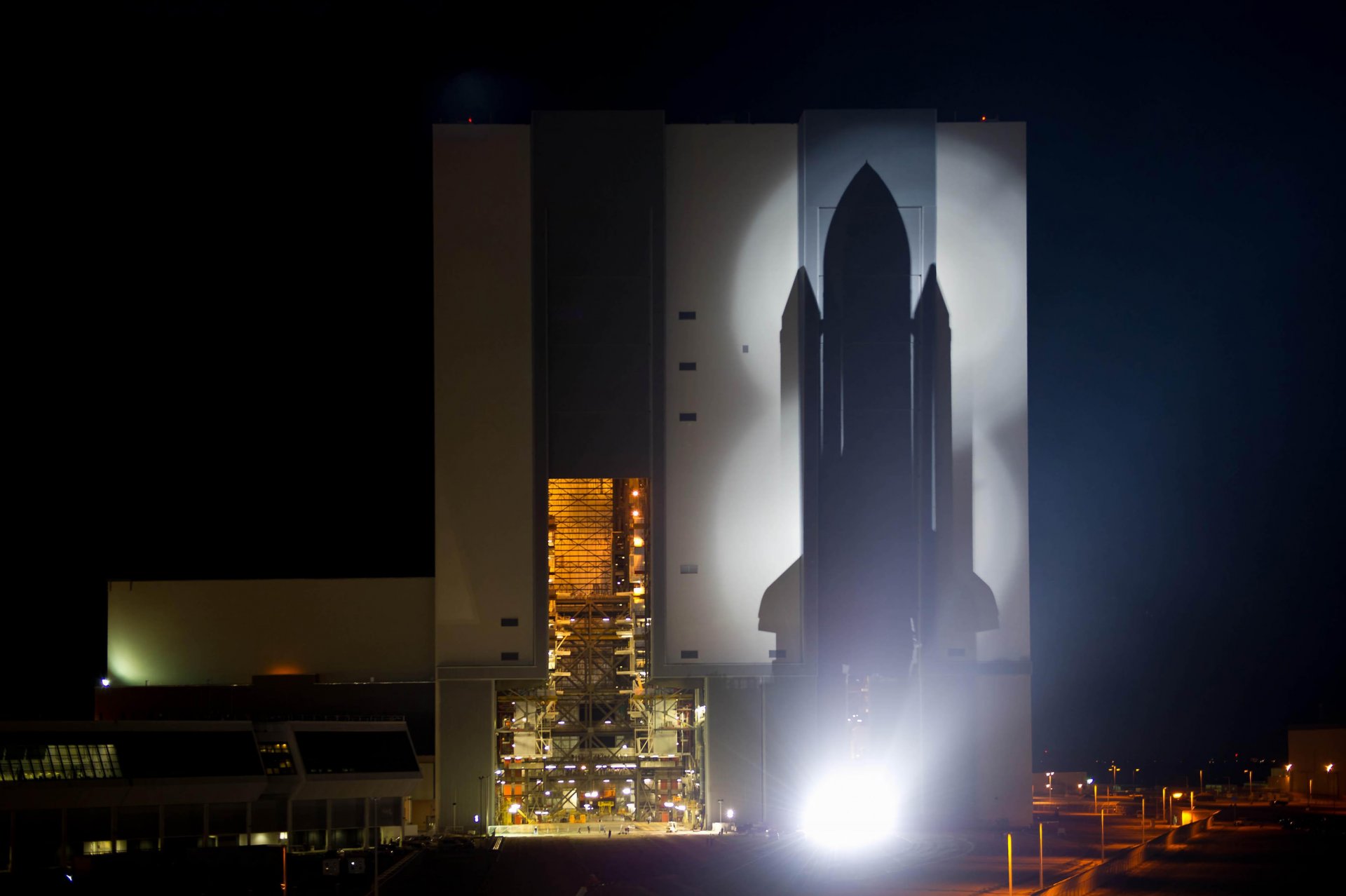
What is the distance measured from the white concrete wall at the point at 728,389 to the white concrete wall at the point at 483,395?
4343mm

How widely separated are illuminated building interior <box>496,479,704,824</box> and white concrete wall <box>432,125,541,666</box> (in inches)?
58.3

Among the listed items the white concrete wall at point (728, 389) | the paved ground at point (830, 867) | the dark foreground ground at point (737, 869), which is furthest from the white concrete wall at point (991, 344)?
the dark foreground ground at point (737, 869)

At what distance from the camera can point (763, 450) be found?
151 feet

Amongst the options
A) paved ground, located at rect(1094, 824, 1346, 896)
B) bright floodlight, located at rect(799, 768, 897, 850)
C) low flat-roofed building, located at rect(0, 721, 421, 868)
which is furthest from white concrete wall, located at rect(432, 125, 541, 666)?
paved ground, located at rect(1094, 824, 1346, 896)

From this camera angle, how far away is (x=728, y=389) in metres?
46.4

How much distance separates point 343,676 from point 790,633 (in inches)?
582

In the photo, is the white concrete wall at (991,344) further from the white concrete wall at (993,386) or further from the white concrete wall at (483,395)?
the white concrete wall at (483,395)

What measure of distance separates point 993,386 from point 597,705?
15.6 m

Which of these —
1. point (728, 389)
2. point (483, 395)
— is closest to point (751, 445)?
point (728, 389)

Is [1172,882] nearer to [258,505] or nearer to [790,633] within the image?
[790,633]

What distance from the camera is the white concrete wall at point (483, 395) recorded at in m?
45.7

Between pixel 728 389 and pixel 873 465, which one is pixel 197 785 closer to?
pixel 728 389

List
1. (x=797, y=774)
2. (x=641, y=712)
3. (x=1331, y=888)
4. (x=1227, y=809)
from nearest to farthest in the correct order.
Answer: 1. (x=1331, y=888)
2. (x=797, y=774)
3. (x=641, y=712)
4. (x=1227, y=809)

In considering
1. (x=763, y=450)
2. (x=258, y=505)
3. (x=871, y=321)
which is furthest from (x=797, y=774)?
(x=258, y=505)
